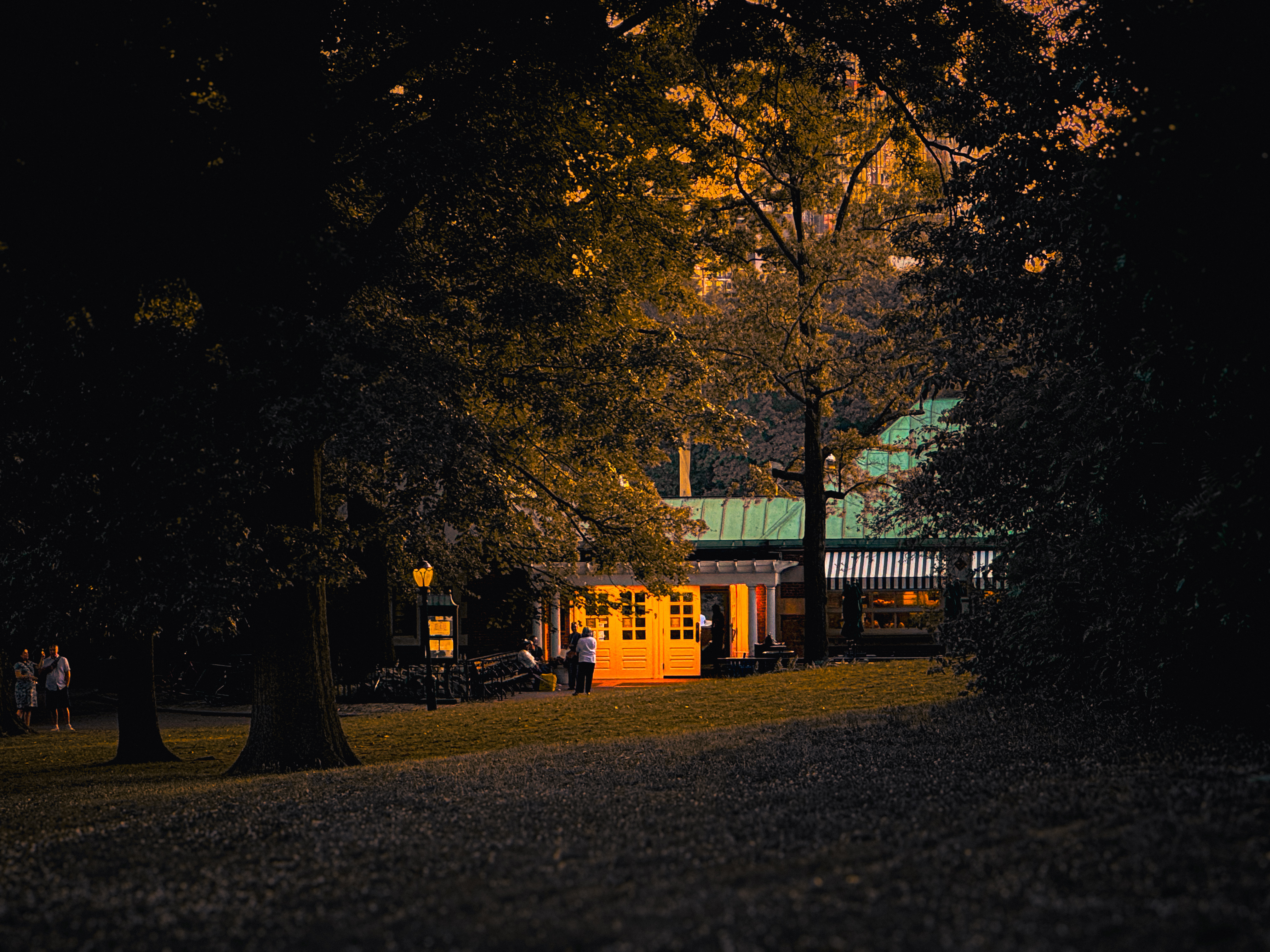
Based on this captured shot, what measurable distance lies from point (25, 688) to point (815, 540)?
17575mm

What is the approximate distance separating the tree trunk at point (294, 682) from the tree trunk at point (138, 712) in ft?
12.0

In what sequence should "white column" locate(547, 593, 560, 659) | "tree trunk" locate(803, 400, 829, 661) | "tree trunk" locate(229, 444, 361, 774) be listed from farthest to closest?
"white column" locate(547, 593, 560, 659)
"tree trunk" locate(803, 400, 829, 661)
"tree trunk" locate(229, 444, 361, 774)

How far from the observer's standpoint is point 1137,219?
6.49m

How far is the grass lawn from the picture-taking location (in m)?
11.8

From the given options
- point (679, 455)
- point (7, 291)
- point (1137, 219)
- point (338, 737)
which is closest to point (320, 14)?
point (7, 291)

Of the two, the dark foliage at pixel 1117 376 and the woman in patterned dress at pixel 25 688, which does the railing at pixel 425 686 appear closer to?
the woman in patterned dress at pixel 25 688

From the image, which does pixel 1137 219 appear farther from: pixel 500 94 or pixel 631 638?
pixel 631 638

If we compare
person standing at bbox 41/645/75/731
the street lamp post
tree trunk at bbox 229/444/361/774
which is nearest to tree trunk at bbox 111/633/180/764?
tree trunk at bbox 229/444/361/774

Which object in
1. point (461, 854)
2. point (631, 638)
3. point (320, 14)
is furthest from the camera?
point (631, 638)

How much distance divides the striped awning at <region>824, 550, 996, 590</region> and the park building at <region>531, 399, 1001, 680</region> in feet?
0.11

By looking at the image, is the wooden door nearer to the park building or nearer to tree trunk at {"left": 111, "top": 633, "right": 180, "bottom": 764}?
the park building

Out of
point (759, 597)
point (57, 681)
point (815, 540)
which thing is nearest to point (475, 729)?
point (57, 681)

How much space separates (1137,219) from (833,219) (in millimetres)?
24060

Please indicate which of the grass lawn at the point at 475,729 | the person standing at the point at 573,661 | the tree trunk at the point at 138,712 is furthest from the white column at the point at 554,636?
the tree trunk at the point at 138,712
